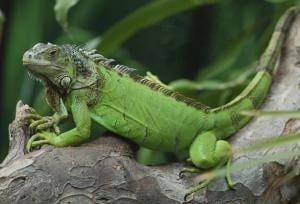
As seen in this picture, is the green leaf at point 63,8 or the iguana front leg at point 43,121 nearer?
the iguana front leg at point 43,121

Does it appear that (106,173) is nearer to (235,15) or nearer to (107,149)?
(107,149)

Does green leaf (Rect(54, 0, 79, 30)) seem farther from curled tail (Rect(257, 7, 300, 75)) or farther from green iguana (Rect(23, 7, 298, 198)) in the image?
curled tail (Rect(257, 7, 300, 75))

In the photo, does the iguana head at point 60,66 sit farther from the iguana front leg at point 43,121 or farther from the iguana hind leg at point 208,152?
the iguana hind leg at point 208,152

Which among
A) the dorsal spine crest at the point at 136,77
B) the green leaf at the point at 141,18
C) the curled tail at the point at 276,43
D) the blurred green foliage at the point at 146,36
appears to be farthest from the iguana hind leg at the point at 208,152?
the blurred green foliage at the point at 146,36

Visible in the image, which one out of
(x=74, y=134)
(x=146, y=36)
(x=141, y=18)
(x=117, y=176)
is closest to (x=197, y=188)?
(x=117, y=176)

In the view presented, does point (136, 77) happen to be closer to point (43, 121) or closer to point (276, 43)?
point (43, 121)

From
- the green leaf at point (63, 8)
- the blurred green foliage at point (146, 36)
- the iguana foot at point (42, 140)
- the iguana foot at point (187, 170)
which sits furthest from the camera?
the blurred green foliage at point (146, 36)

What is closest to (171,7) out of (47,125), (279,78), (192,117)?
(279,78)
